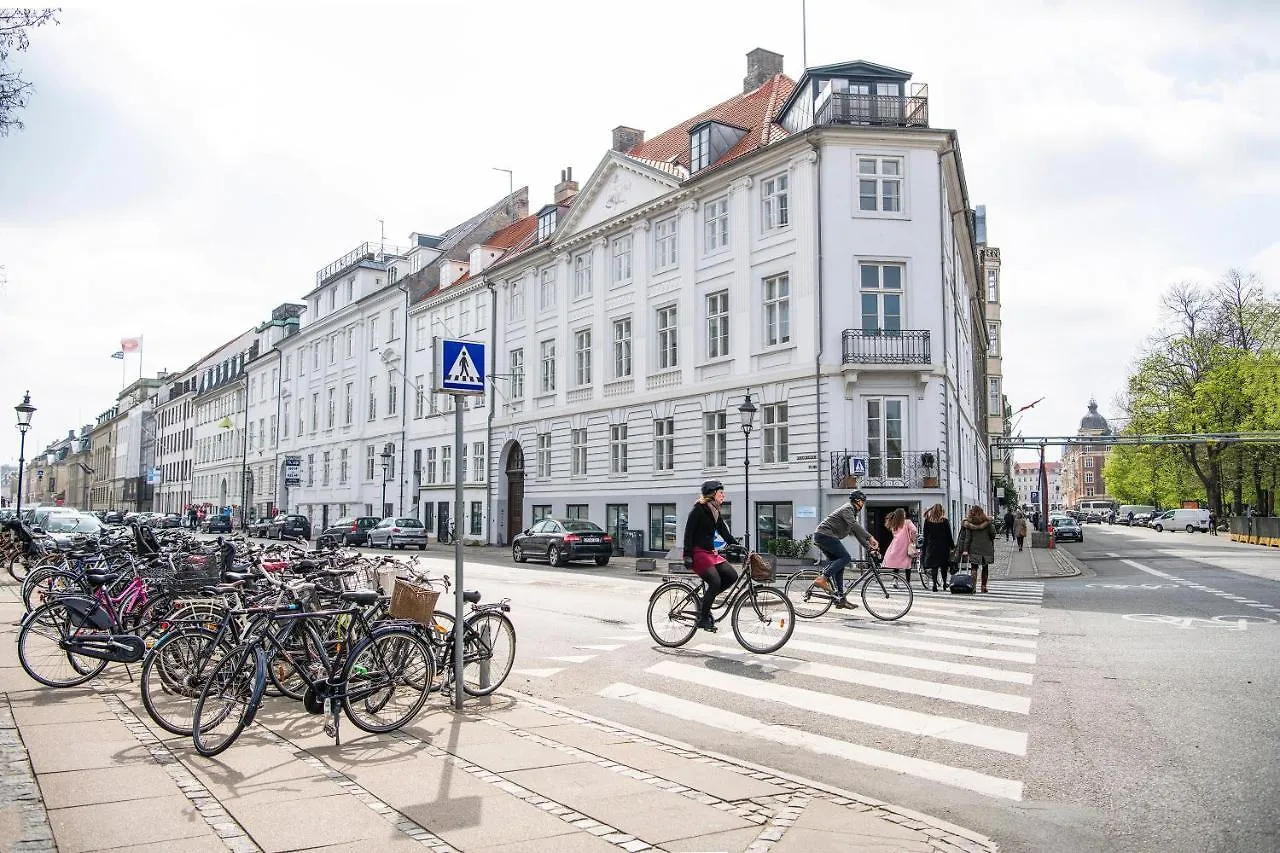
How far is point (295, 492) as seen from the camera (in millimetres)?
66562

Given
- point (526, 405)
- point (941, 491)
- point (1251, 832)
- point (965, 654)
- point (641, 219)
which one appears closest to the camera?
point (1251, 832)

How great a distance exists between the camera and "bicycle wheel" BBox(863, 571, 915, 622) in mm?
14492

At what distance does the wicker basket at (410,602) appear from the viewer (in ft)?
26.3

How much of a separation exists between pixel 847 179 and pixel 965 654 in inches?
814

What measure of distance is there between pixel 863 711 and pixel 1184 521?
7623cm

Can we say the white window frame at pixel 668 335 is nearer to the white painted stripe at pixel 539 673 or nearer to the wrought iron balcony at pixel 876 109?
the wrought iron balcony at pixel 876 109

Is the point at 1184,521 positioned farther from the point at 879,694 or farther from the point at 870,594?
the point at 879,694

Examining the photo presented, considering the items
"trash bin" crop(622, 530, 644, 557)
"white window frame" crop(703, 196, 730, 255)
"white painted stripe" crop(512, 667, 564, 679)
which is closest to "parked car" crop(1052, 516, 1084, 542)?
"trash bin" crop(622, 530, 644, 557)

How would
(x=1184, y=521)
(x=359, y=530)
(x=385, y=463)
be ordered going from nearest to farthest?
(x=359, y=530)
(x=385, y=463)
(x=1184, y=521)

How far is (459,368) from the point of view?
8.42m

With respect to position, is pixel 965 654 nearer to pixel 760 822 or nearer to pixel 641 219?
pixel 760 822

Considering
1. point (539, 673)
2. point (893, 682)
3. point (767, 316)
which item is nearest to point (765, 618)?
point (893, 682)

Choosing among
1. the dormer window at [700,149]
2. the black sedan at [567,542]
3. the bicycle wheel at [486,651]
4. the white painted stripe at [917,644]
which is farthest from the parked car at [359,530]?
the bicycle wheel at [486,651]

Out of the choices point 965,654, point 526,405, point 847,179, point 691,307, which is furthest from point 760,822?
point 526,405
